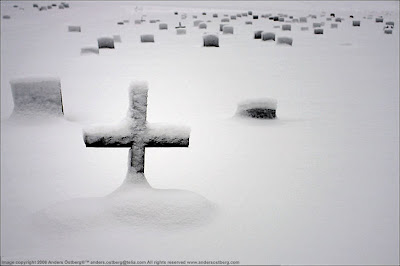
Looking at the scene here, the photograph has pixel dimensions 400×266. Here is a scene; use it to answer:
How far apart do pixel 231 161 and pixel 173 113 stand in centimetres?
165

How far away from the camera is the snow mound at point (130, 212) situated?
7.61 ft

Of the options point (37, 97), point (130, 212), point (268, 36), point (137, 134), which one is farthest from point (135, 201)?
point (268, 36)

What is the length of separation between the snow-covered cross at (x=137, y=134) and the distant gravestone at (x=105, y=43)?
7764 mm

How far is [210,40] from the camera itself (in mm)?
10461

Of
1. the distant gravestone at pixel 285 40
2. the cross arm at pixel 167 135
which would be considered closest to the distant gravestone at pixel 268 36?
the distant gravestone at pixel 285 40

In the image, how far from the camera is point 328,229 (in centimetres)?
233

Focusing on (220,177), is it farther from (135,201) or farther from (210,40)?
(210,40)

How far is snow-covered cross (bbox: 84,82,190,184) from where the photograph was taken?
250 centimetres

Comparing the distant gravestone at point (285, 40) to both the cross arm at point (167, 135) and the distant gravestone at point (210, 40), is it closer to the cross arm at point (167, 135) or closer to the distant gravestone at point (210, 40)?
the distant gravestone at point (210, 40)

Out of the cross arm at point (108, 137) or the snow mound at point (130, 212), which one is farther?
the cross arm at point (108, 137)

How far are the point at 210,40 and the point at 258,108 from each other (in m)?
6.44

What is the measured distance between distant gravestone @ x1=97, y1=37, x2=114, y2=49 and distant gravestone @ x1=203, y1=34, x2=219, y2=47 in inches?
96.7

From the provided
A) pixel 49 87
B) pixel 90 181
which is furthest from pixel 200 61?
pixel 90 181

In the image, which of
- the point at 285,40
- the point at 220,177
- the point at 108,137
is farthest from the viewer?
the point at 285,40
